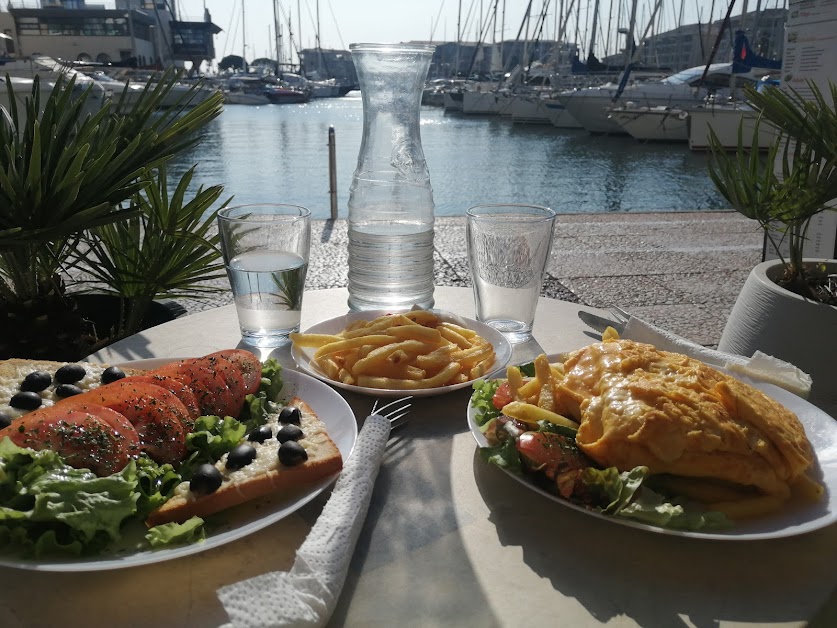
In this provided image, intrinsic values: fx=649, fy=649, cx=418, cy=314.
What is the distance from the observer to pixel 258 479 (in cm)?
105

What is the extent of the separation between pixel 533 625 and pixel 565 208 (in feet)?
54.1

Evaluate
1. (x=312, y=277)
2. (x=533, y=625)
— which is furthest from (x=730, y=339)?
(x=312, y=277)

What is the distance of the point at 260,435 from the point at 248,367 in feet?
0.69

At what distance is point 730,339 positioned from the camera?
91.7 inches

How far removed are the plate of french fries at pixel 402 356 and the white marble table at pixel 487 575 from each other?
30cm

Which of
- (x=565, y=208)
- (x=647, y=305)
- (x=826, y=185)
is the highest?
(x=826, y=185)

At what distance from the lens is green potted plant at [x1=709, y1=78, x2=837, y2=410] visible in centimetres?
203

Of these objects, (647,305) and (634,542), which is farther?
(647,305)

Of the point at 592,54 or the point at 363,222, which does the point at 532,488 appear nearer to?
the point at 363,222

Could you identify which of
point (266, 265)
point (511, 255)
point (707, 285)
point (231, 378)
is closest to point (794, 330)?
point (511, 255)

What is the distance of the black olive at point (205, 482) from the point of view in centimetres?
101

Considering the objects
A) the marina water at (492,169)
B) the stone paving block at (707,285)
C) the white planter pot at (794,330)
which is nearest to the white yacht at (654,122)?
the marina water at (492,169)

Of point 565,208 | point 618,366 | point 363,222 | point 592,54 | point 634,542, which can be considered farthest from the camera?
point 592,54

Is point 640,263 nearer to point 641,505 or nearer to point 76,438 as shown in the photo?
point 641,505
